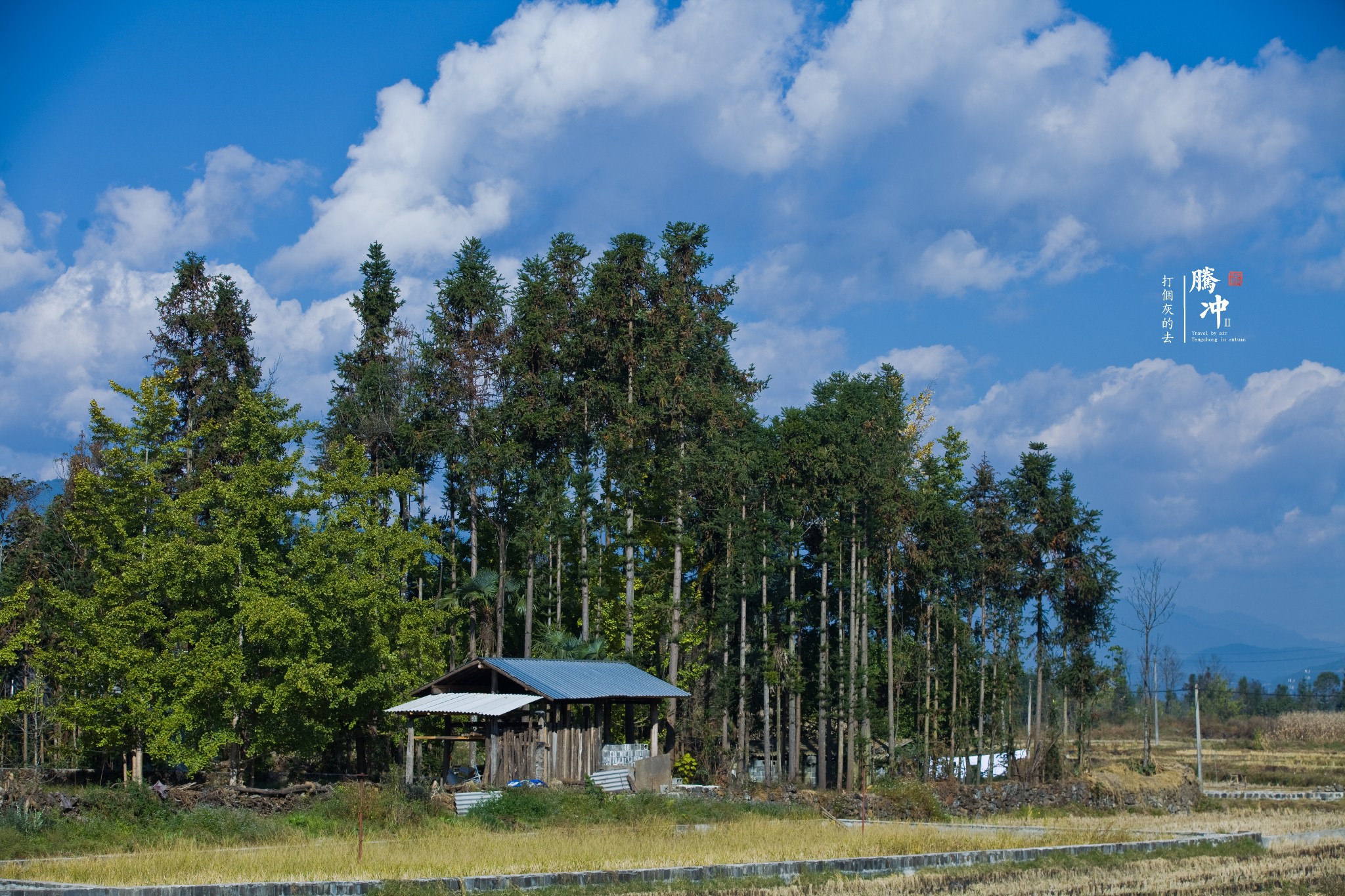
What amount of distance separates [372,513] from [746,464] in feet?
45.3

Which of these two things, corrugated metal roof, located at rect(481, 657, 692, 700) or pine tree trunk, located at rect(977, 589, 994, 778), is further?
pine tree trunk, located at rect(977, 589, 994, 778)

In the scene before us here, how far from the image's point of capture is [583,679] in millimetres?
32250

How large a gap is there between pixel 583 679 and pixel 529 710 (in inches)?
92.5

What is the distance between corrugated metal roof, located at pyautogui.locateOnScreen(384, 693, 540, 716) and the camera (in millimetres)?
28156

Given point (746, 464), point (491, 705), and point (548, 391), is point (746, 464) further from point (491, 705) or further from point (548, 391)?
point (491, 705)

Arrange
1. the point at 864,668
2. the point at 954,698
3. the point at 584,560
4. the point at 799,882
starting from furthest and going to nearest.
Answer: the point at 954,698 → the point at 584,560 → the point at 864,668 → the point at 799,882

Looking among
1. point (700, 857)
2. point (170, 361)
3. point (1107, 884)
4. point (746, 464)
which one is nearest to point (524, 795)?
point (700, 857)

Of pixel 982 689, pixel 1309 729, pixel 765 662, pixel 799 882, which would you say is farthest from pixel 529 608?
pixel 1309 729

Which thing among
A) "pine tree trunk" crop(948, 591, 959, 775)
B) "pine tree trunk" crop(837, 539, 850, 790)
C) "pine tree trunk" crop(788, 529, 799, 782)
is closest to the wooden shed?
"pine tree trunk" crop(788, 529, 799, 782)

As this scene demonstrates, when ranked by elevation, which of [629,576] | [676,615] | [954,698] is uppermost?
[629,576]

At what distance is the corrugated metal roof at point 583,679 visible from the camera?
29.9m

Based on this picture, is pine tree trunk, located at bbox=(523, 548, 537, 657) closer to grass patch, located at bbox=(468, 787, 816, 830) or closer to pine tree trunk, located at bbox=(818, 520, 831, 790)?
pine tree trunk, located at bbox=(818, 520, 831, 790)

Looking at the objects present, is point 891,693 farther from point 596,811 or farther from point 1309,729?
point 1309,729

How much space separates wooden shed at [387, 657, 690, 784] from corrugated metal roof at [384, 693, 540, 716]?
25mm
